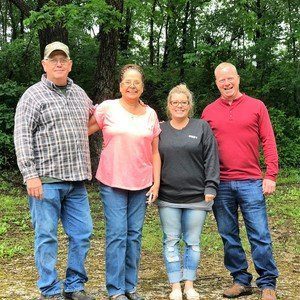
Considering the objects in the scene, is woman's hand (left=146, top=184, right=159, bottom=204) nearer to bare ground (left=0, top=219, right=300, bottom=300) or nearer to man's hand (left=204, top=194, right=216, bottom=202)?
man's hand (left=204, top=194, right=216, bottom=202)

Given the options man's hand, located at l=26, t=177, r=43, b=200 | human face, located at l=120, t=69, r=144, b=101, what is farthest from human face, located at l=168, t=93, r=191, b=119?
man's hand, located at l=26, t=177, r=43, b=200

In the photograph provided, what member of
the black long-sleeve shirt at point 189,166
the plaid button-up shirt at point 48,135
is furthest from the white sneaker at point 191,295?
the plaid button-up shirt at point 48,135

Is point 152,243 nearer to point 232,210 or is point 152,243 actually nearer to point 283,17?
point 232,210

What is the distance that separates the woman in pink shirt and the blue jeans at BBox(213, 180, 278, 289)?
2.14 ft

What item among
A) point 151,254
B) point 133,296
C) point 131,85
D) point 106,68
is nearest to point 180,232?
point 133,296

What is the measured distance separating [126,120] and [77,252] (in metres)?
1.16

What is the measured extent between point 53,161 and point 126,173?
1.92 feet

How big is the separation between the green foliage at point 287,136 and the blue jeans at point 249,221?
33.6 ft

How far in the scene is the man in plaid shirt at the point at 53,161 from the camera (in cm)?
390

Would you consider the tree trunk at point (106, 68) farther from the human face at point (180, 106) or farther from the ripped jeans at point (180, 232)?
the ripped jeans at point (180, 232)

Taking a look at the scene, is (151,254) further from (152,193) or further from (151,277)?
(152,193)

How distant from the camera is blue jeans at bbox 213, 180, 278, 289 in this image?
168 inches

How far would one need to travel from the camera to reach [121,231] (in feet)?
13.3

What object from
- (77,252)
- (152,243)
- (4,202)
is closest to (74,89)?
(77,252)
